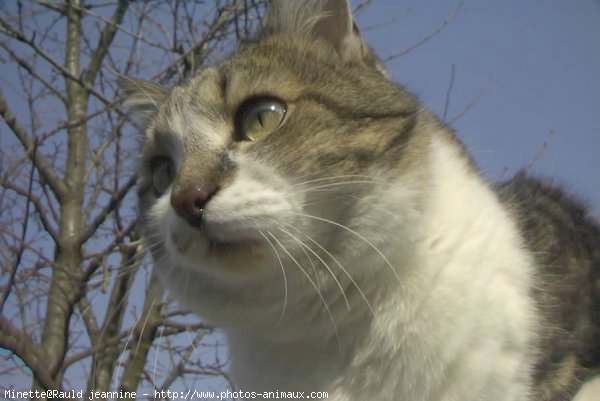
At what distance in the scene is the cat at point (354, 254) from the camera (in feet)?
3.92

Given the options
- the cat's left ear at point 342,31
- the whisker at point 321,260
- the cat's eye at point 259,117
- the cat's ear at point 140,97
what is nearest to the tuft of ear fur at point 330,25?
the cat's left ear at point 342,31

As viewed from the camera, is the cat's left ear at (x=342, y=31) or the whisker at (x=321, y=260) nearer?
the whisker at (x=321, y=260)

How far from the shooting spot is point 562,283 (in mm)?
1421

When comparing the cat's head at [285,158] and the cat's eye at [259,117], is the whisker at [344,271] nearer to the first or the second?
the cat's head at [285,158]

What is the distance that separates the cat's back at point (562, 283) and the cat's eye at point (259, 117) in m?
0.70

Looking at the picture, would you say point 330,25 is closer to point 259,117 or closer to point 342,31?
point 342,31

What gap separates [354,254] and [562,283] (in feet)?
1.90

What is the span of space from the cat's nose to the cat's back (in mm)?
826

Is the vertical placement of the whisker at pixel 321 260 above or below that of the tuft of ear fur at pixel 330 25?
below

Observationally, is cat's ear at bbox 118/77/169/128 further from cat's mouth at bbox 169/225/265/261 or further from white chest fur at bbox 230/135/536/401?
white chest fur at bbox 230/135/536/401

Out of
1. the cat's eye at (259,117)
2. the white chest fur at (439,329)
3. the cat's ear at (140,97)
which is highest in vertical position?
the cat's ear at (140,97)

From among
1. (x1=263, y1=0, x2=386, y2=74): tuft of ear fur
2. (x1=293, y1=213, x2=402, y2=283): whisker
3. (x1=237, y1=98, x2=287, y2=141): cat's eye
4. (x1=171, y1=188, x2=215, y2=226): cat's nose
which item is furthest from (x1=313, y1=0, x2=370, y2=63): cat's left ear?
(x1=171, y1=188, x2=215, y2=226): cat's nose

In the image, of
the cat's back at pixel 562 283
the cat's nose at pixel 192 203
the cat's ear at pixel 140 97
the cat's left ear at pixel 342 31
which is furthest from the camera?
the cat's ear at pixel 140 97

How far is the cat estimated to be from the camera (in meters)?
1.19
